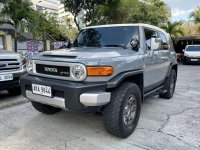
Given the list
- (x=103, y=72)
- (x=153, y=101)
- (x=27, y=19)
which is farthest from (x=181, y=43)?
(x=103, y=72)

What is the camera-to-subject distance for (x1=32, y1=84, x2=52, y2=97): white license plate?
3.71m

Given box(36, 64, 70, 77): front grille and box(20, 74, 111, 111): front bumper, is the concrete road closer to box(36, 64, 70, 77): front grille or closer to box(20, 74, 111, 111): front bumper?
box(20, 74, 111, 111): front bumper

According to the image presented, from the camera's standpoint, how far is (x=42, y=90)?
12.5ft

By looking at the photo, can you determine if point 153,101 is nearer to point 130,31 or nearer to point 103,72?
point 130,31

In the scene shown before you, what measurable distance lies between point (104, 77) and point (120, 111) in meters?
0.56

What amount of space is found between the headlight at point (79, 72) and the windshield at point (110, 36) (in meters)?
1.27

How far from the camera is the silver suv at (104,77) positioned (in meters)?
3.49

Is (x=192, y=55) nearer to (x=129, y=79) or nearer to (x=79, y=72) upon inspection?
(x=129, y=79)

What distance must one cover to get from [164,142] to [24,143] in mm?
2081

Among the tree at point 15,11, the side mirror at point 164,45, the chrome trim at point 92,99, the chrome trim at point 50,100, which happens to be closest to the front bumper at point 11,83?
the chrome trim at point 50,100

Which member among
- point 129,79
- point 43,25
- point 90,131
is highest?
point 43,25

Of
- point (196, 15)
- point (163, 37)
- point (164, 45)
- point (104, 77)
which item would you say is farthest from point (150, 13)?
point (104, 77)

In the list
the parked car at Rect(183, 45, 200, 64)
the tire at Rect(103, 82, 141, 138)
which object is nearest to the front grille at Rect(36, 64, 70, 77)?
the tire at Rect(103, 82, 141, 138)

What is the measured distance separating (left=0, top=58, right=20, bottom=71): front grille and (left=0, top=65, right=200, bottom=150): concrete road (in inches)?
34.7
